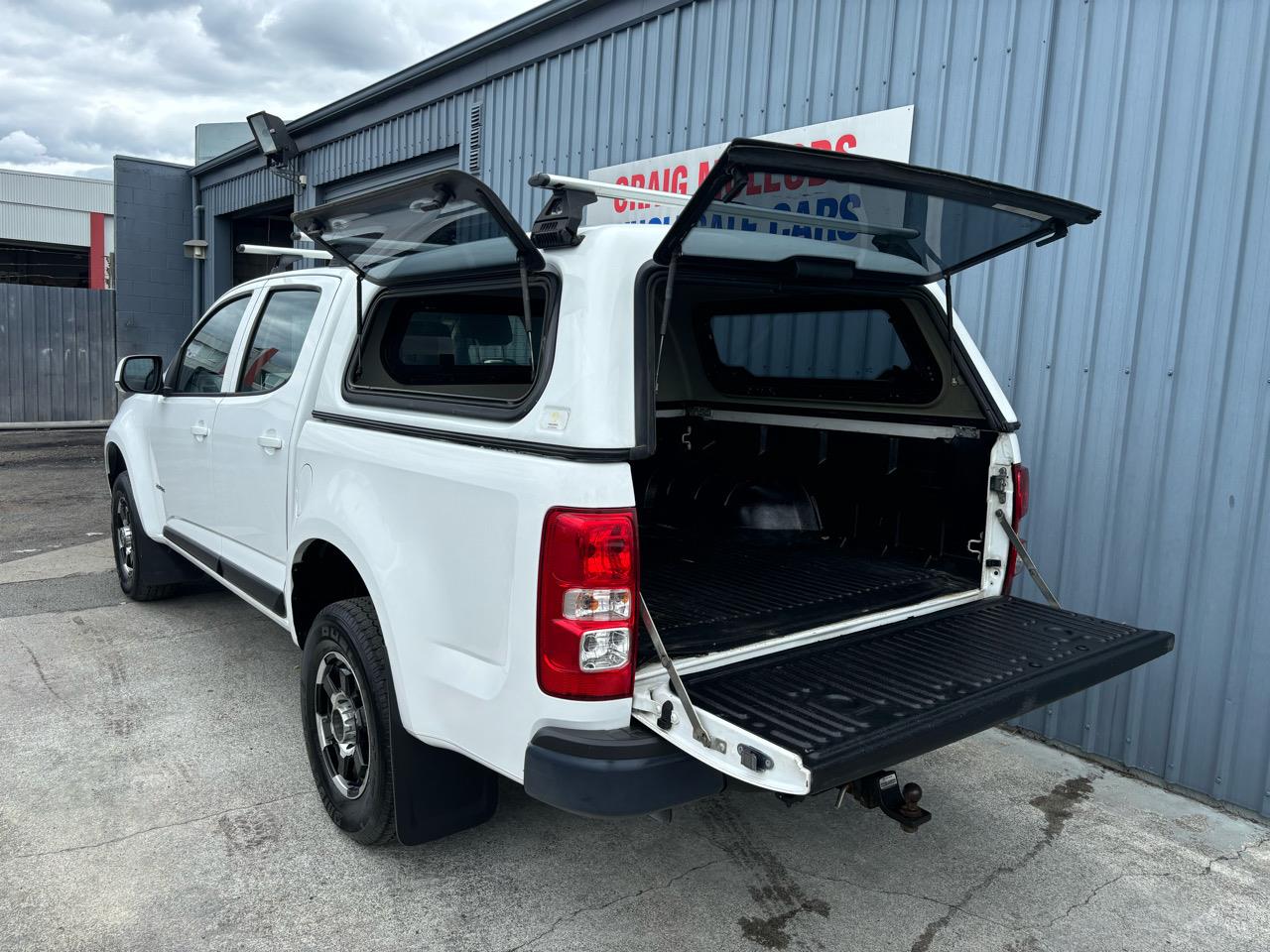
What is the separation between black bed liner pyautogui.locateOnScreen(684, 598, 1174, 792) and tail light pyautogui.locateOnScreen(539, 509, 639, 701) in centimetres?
31

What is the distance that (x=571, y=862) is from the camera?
10.2 ft

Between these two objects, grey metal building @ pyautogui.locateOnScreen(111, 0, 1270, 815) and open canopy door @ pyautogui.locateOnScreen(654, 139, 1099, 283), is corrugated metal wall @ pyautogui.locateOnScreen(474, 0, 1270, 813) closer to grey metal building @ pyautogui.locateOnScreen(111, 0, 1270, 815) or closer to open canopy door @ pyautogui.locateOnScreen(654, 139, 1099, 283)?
grey metal building @ pyautogui.locateOnScreen(111, 0, 1270, 815)

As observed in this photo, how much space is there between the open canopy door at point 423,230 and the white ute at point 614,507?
12 mm

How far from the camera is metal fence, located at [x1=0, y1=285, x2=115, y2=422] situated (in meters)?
15.3

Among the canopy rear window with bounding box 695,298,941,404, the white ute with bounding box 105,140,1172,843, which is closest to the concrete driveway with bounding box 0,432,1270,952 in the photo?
the white ute with bounding box 105,140,1172,843

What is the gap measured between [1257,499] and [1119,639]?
1.13 meters

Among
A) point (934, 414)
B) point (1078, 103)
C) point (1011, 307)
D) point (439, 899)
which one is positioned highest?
point (1078, 103)

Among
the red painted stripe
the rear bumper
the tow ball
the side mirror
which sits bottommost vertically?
the tow ball

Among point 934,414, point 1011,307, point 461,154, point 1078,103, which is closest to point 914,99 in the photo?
point 1078,103

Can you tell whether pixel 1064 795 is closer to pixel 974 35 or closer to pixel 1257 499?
pixel 1257 499

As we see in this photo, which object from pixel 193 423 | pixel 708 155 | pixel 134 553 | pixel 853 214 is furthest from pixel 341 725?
pixel 708 155

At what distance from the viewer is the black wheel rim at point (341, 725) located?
3.06 meters

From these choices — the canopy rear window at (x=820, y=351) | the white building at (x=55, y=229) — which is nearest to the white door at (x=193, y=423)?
the canopy rear window at (x=820, y=351)

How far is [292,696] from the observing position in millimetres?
4441
